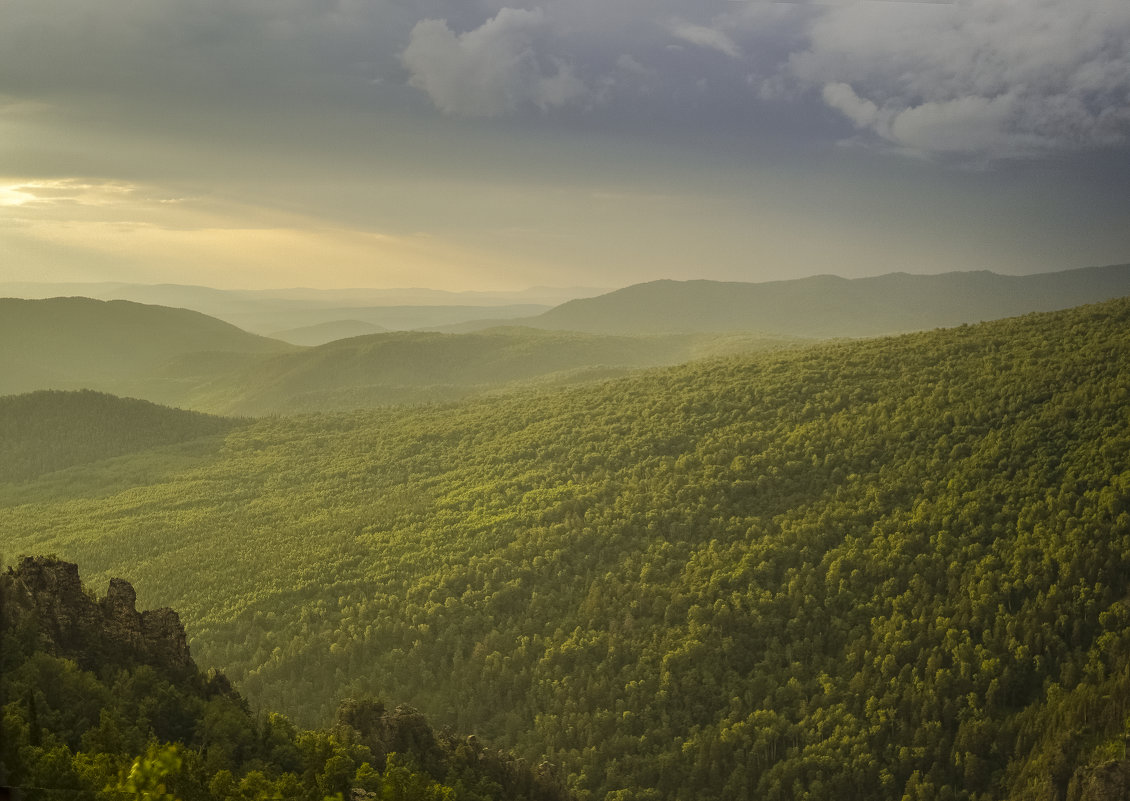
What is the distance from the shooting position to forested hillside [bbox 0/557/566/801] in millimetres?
21016

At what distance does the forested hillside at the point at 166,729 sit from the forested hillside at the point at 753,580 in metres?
12.9

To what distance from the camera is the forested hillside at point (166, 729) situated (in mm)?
21016

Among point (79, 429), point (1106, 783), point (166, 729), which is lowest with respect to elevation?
point (1106, 783)

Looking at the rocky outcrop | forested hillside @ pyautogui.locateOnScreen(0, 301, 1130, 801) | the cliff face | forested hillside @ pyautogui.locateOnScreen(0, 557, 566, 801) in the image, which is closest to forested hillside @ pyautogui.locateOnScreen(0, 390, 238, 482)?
forested hillside @ pyautogui.locateOnScreen(0, 301, 1130, 801)

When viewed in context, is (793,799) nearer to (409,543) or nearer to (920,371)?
(409,543)

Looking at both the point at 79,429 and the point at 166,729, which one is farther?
the point at 79,429

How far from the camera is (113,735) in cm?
2319

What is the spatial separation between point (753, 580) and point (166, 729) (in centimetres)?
3752

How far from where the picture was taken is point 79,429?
12281 cm

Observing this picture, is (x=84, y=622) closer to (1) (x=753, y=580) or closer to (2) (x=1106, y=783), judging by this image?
(1) (x=753, y=580)

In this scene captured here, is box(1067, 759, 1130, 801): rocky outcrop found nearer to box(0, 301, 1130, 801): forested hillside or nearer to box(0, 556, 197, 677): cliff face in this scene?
Result: box(0, 301, 1130, 801): forested hillside

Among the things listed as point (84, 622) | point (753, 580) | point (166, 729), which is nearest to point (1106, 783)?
point (753, 580)

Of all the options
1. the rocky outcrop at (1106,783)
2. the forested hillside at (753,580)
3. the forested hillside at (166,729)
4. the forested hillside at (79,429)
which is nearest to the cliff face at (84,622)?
the forested hillside at (166,729)

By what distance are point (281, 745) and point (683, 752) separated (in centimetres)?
2337
